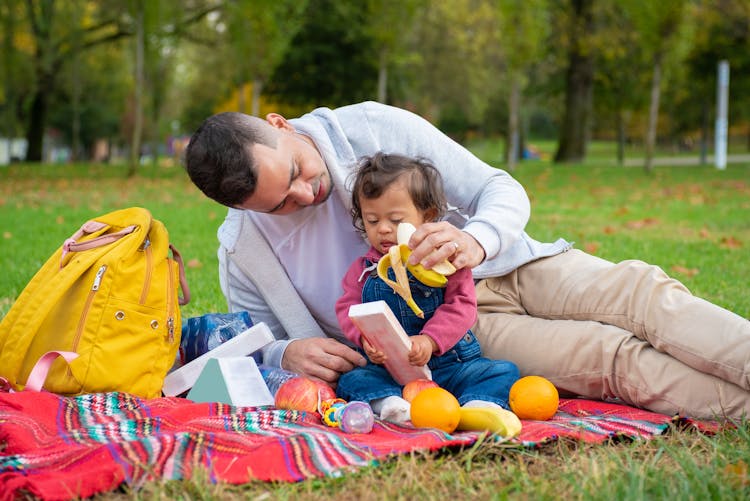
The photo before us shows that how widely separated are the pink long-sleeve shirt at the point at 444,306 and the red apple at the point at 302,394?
212 mm

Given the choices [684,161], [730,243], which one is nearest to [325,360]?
[730,243]

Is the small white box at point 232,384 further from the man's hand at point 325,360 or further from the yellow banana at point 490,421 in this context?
the yellow banana at point 490,421

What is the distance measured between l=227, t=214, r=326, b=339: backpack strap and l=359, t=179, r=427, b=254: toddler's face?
574mm

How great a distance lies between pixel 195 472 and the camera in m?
2.15

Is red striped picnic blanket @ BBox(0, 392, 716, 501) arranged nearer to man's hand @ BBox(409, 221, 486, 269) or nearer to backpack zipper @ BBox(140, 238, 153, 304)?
backpack zipper @ BBox(140, 238, 153, 304)

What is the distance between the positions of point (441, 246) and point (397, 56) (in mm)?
18198

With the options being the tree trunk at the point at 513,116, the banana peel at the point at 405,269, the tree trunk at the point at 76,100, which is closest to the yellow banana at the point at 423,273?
the banana peel at the point at 405,269

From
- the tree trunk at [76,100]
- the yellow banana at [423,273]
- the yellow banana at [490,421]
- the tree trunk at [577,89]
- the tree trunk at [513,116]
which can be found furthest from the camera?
the tree trunk at [76,100]

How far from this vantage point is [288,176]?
9.86ft

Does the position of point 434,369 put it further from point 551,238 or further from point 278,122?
point 551,238

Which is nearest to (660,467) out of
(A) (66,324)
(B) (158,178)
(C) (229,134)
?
(C) (229,134)

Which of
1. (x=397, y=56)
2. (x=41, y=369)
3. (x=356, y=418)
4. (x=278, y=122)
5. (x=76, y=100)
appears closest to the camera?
(x=356, y=418)

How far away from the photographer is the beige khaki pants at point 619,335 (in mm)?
2672

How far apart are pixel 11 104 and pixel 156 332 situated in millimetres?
30052
